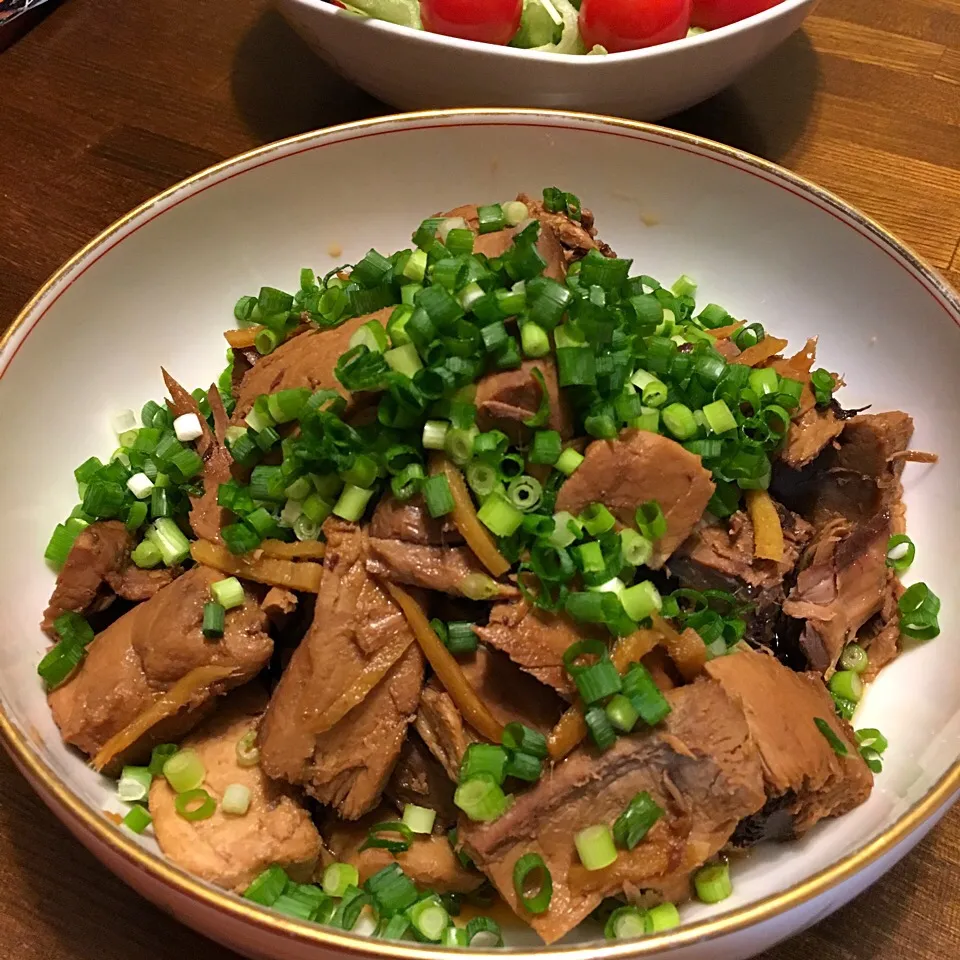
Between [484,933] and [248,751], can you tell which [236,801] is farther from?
[484,933]

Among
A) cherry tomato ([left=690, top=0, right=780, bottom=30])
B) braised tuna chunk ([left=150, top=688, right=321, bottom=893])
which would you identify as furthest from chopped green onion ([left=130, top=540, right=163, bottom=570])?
cherry tomato ([left=690, top=0, right=780, bottom=30])

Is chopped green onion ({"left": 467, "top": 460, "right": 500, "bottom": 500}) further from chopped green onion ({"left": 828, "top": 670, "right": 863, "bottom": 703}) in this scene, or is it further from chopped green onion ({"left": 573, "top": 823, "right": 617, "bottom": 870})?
chopped green onion ({"left": 828, "top": 670, "right": 863, "bottom": 703})

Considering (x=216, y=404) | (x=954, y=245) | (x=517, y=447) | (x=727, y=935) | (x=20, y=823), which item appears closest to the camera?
(x=727, y=935)

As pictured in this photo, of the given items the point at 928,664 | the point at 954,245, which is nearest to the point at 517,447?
the point at 928,664

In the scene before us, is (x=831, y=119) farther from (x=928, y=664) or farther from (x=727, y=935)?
(x=727, y=935)

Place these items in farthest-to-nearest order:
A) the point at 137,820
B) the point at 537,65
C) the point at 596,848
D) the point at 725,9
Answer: the point at 725,9 → the point at 537,65 → the point at 137,820 → the point at 596,848

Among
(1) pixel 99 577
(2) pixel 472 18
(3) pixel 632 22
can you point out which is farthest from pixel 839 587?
(2) pixel 472 18
